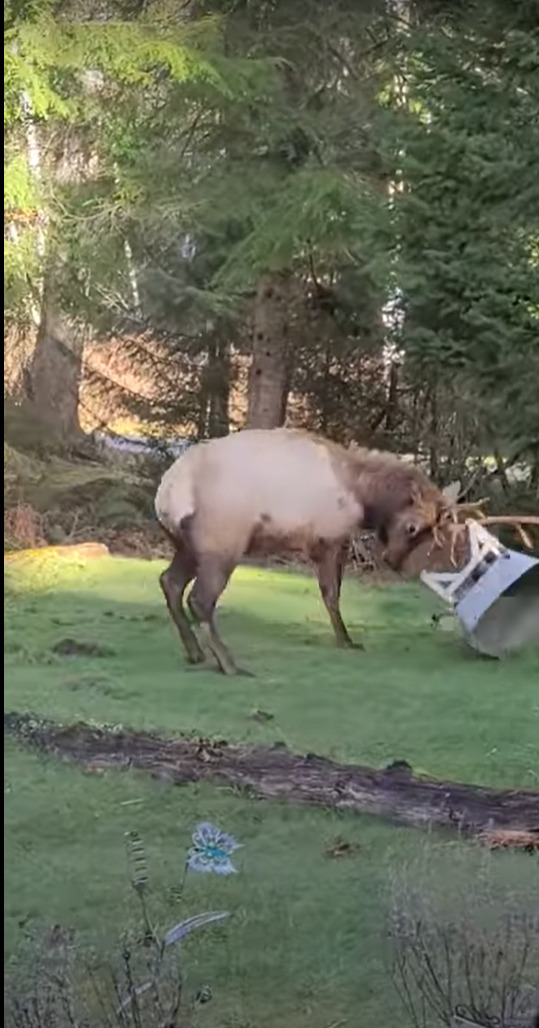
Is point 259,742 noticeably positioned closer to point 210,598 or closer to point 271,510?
point 210,598

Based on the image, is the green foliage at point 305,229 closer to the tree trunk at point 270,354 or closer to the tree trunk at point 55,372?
the tree trunk at point 270,354

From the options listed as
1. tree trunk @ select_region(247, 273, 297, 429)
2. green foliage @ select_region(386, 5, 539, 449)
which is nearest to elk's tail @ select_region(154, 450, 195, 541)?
tree trunk @ select_region(247, 273, 297, 429)

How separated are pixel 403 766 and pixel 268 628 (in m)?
0.23

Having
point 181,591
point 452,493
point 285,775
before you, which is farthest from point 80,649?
point 452,493

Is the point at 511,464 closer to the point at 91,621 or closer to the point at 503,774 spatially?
the point at 503,774

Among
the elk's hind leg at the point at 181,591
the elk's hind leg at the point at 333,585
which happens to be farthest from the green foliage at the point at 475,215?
the elk's hind leg at the point at 181,591

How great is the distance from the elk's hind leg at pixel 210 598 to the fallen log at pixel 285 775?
119 millimetres

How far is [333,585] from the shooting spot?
190 centimetres

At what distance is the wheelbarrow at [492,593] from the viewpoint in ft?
6.45

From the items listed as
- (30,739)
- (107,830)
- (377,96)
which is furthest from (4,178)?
(107,830)

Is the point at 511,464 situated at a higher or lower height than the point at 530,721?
higher

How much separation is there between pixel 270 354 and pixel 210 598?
327 millimetres

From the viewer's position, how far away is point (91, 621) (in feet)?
5.93

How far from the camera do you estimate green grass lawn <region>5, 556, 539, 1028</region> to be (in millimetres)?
1653
